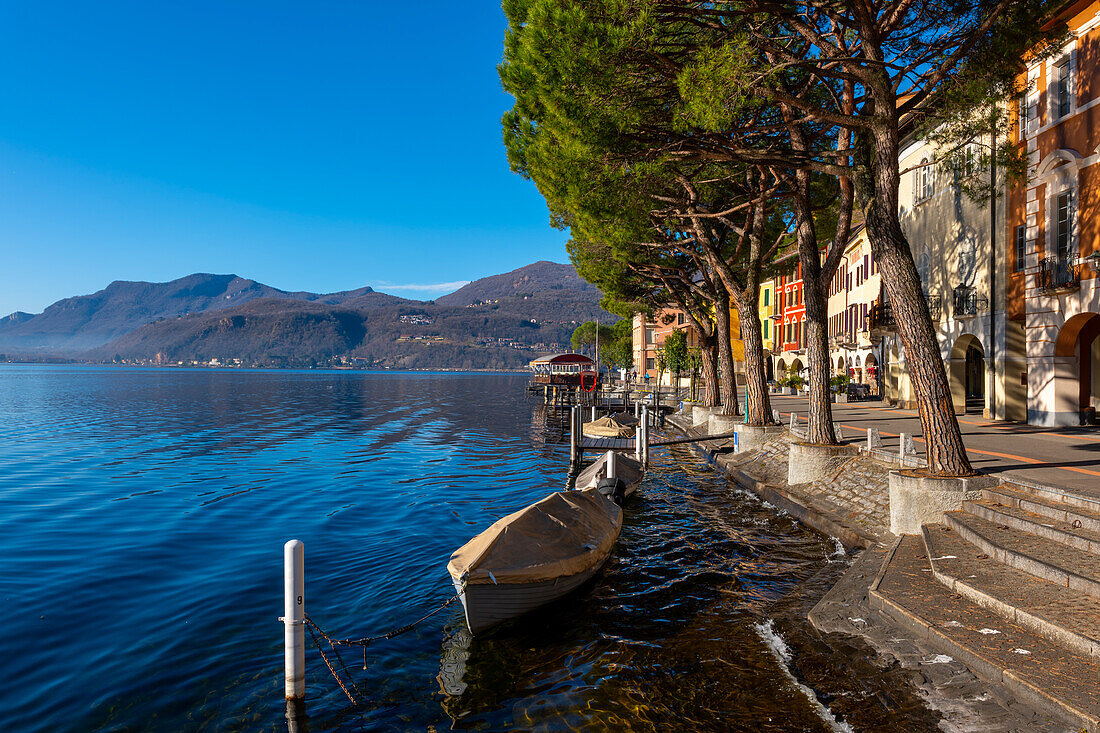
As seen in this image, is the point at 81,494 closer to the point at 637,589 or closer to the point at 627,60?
the point at 637,589

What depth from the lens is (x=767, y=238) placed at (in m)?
25.7

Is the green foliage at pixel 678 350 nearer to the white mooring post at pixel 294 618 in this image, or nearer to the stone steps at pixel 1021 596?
the stone steps at pixel 1021 596

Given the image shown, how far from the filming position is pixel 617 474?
17.5 metres

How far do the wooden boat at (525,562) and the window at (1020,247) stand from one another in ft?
55.9

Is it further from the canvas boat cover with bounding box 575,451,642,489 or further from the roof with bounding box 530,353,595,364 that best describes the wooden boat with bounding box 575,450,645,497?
the roof with bounding box 530,353,595,364

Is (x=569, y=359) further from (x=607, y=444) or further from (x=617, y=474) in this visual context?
(x=617, y=474)

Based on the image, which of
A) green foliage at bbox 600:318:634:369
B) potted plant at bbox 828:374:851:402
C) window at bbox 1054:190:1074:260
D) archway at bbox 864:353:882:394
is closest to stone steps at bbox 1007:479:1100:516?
window at bbox 1054:190:1074:260

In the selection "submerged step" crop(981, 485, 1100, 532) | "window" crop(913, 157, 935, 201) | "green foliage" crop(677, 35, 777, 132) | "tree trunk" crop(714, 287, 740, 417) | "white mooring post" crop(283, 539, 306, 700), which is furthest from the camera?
"tree trunk" crop(714, 287, 740, 417)

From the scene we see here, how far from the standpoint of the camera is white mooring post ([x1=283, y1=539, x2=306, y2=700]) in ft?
20.8

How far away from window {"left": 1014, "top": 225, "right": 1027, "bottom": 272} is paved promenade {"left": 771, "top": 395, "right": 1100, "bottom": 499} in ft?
16.2

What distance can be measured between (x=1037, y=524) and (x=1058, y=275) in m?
13.5

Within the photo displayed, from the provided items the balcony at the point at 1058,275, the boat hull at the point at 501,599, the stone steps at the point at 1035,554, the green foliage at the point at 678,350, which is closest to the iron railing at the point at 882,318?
the balcony at the point at 1058,275

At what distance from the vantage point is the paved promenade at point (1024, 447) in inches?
390

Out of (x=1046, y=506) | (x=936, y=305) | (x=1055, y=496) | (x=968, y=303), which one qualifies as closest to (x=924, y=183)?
(x=936, y=305)
